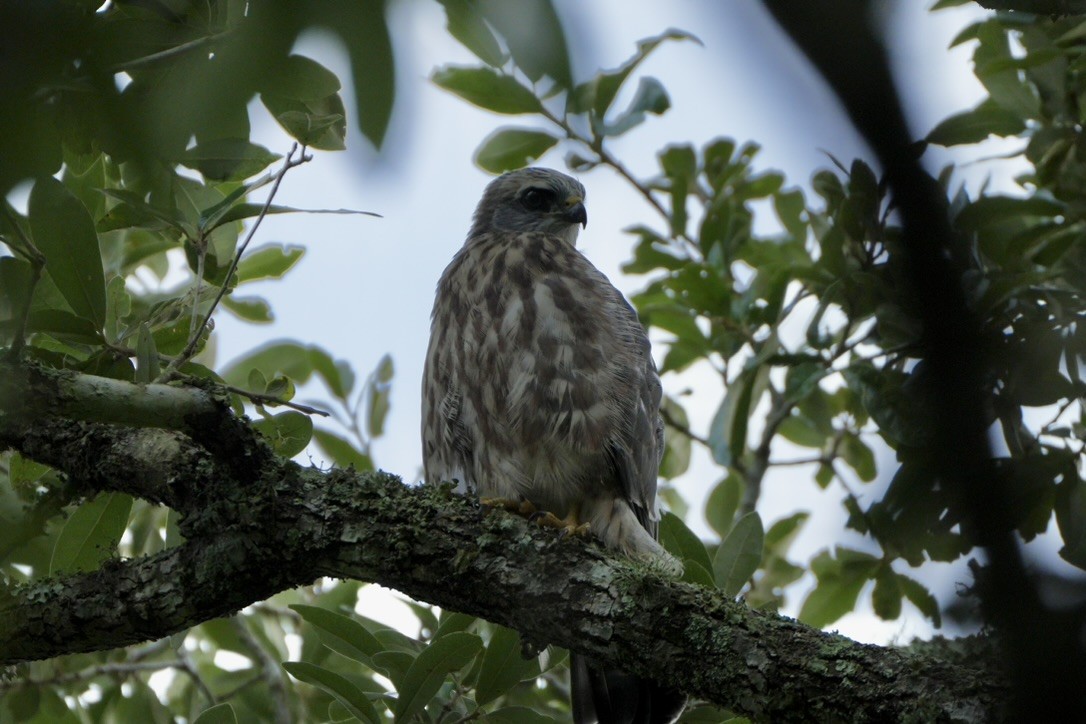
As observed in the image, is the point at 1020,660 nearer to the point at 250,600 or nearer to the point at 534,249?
the point at 250,600

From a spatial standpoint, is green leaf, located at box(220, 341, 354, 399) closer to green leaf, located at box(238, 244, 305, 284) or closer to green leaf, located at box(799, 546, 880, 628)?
green leaf, located at box(238, 244, 305, 284)

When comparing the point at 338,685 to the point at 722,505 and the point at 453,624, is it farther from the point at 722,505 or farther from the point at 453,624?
the point at 722,505

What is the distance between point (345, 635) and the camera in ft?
10.2

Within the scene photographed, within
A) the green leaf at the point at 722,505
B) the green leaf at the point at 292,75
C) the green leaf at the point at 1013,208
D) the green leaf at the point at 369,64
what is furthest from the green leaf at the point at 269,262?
the green leaf at the point at 369,64

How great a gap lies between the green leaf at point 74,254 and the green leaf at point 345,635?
1.00 metres

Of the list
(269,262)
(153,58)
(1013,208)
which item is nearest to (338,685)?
(269,262)

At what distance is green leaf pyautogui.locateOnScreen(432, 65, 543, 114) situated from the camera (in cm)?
429

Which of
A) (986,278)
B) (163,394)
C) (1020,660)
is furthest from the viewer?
(986,278)

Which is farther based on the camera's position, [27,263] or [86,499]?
[86,499]

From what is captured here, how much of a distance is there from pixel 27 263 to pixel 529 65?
2010mm

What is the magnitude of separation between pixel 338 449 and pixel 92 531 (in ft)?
5.53

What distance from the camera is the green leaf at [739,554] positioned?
11.1 ft

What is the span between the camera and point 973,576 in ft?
3.11

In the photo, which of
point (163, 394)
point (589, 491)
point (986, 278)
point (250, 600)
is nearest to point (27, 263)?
point (163, 394)
